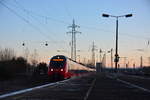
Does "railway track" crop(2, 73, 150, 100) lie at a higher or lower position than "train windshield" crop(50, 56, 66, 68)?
lower

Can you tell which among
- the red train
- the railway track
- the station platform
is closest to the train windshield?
the red train

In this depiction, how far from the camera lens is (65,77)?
137 ft

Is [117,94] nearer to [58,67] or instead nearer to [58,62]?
[58,67]

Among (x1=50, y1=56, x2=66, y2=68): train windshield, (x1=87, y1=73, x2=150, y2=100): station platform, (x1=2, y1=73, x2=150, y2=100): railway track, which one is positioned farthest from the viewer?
(x1=50, y1=56, x2=66, y2=68): train windshield

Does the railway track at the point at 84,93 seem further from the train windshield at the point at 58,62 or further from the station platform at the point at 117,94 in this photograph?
the train windshield at the point at 58,62

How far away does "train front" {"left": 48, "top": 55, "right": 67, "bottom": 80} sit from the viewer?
40531mm

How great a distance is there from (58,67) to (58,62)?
0.74 meters

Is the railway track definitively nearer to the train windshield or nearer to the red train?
the red train

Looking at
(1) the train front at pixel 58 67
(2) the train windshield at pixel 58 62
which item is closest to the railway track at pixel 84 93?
(1) the train front at pixel 58 67

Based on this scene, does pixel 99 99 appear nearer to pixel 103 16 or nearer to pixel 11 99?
pixel 11 99

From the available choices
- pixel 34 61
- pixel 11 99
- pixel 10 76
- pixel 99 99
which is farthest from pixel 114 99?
pixel 34 61

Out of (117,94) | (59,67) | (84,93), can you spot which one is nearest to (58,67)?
Answer: (59,67)

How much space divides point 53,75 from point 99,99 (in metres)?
26.3

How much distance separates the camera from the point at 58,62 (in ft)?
135
